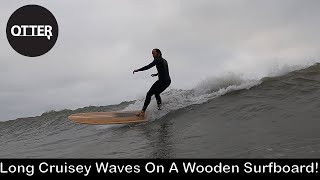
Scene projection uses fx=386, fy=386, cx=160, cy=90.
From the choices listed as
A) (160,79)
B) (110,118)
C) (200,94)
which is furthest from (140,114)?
(200,94)

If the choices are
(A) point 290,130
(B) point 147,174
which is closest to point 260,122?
(A) point 290,130

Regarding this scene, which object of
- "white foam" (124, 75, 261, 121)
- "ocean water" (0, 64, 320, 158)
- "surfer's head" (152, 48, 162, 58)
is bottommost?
"ocean water" (0, 64, 320, 158)

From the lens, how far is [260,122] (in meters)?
9.13

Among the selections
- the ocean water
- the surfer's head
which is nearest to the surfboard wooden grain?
the ocean water

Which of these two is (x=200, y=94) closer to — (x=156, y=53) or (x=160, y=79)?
(x=160, y=79)

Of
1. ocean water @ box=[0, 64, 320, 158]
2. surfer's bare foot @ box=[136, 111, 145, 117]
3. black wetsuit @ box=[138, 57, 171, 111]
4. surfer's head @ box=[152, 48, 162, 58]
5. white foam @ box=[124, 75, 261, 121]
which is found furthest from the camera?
white foam @ box=[124, 75, 261, 121]

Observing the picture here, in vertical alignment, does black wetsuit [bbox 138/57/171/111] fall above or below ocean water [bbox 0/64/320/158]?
above

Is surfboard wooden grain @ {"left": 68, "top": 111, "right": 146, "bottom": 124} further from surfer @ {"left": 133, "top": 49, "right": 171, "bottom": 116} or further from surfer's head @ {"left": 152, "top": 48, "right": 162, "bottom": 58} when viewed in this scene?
surfer's head @ {"left": 152, "top": 48, "right": 162, "bottom": 58}

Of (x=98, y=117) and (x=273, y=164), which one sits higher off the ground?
(x=98, y=117)

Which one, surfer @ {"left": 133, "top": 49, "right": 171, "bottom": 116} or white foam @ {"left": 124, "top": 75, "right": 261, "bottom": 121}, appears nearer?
surfer @ {"left": 133, "top": 49, "right": 171, "bottom": 116}

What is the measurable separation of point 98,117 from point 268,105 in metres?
5.38

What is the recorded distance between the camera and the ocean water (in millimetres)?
7336

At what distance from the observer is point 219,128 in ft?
30.5

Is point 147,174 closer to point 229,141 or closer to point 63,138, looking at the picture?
point 229,141
